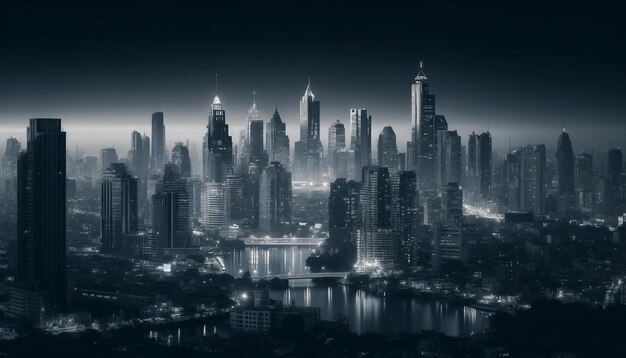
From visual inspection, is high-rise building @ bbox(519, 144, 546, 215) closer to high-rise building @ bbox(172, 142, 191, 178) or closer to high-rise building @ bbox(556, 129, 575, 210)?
high-rise building @ bbox(556, 129, 575, 210)

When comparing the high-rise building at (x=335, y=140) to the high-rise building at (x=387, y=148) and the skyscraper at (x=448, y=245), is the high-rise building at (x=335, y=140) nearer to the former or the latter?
the high-rise building at (x=387, y=148)

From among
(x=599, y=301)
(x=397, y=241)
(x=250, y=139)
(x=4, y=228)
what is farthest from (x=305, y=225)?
(x=599, y=301)

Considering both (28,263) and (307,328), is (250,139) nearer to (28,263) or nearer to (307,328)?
(28,263)

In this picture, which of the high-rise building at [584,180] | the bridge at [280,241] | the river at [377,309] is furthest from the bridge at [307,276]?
the high-rise building at [584,180]

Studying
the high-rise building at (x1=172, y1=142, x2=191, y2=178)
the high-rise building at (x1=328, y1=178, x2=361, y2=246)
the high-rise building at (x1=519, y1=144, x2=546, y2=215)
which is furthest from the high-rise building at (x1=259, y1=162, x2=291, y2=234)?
the high-rise building at (x1=519, y1=144, x2=546, y2=215)

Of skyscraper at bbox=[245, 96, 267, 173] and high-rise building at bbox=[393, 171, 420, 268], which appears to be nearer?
high-rise building at bbox=[393, 171, 420, 268]

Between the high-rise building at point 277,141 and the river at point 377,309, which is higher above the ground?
the high-rise building at point 277,141

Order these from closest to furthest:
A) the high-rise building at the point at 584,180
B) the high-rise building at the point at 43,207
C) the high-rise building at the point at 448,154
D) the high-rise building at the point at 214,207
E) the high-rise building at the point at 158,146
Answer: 1. the high-rise building at the point at 43,207
2. the high-rise building at the point at 214,207
3. the high-rise building at the point at 584,180
4. the high-rise building at the point at 158,146
5. the high-rise building at the point at 448,154
